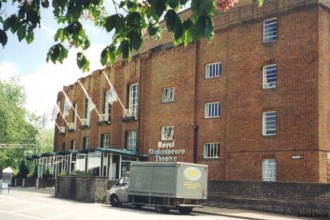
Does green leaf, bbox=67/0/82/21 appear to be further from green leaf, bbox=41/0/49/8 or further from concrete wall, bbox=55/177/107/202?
concrete wall, bbox=55/177/107/202

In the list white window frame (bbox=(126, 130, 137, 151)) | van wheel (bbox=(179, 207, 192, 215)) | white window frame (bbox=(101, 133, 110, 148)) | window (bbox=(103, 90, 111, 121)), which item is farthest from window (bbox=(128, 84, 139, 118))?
van wheel (bbox=(179, 207, 192, 215))

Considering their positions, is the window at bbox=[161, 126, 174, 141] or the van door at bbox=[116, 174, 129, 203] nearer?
the van door at bbox=[116, 174, 129, 203]

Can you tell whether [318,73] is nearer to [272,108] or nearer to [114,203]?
[272,108]

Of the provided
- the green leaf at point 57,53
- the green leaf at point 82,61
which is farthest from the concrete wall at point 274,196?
the green leaf at point 57,53

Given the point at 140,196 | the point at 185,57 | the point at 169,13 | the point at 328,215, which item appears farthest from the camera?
the point at 185,57

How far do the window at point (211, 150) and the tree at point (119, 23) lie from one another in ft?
95.3

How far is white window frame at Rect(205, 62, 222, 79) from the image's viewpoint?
1380 inches

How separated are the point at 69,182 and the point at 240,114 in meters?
13.6

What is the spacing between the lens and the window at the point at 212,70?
35.2m

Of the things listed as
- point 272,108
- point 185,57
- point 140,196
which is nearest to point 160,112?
point 185,57

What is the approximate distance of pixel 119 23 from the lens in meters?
4.23

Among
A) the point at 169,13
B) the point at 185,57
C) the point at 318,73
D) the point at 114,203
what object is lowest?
the point at 114,203

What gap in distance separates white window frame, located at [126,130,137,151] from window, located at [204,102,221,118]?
9.58 metres

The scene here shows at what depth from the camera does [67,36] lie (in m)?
5.03
